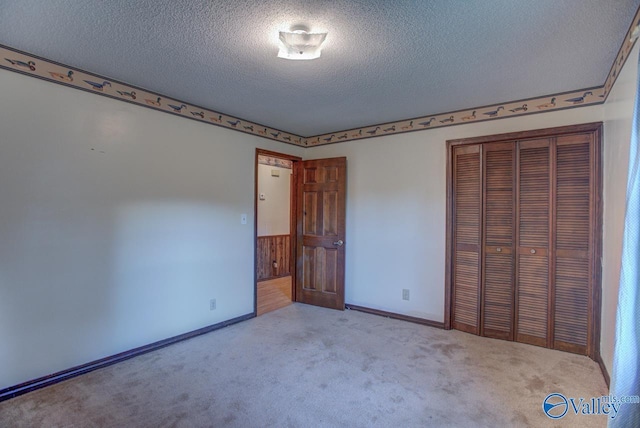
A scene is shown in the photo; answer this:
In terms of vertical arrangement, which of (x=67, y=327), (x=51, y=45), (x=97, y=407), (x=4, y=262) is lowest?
(x=97, y=407)

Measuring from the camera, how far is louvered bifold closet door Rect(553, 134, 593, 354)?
2822mm

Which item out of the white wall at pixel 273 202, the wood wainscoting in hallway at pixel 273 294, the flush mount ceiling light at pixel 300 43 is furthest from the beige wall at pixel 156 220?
the white wall at pixel 273 202

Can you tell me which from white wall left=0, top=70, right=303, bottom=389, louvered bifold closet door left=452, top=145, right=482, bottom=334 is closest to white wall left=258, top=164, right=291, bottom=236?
white wall left=0, top=70, right=303, bottom=389

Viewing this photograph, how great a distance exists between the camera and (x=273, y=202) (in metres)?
6.45

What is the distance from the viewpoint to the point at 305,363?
2.70m

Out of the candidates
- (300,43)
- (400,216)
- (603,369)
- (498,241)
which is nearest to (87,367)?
(300,43)

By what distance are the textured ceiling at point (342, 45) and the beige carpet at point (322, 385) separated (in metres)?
2.37

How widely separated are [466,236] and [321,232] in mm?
1829

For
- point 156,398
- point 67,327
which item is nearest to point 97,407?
point 156,398

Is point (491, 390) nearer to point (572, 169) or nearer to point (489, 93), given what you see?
point (572, 169)

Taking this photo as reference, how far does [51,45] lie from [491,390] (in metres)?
3.87

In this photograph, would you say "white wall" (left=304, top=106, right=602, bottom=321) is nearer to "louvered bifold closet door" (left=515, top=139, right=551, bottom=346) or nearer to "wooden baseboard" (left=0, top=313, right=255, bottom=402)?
"louvered bifold closet door" (left=515, top=139, right=551, bottom=346)

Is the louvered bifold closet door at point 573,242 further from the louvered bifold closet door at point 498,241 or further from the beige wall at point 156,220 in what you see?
the louvered bifold closet door at point 498,241

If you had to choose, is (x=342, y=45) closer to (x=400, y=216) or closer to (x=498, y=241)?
(x=400, y=216)
